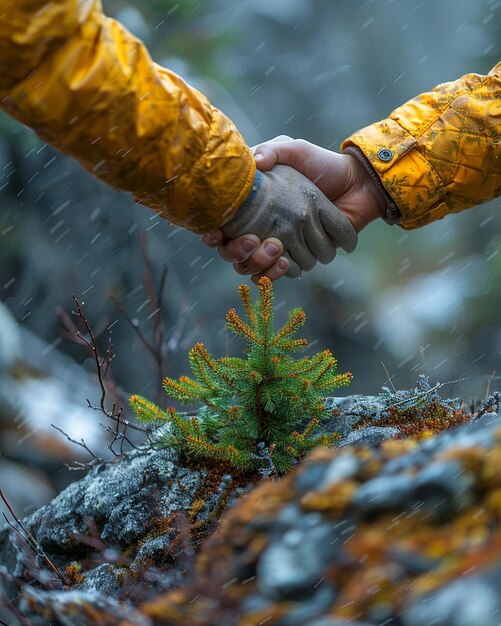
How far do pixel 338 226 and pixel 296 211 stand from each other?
1.10ft

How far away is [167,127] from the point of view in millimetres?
3018

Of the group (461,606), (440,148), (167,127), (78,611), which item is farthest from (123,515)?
(440,148)

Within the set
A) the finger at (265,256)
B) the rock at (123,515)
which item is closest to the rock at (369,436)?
the rock at (123,515)

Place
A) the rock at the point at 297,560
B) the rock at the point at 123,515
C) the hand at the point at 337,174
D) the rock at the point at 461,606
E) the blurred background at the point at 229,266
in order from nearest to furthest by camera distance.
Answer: the rock at the point at 461,606 → the rock at the point at 297,560 → the rock at the point at 123,515 → the hand at the point at 337,174 → the blurred background at the point at 229,266

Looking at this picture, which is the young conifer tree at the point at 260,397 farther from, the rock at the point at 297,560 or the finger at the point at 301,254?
the rock at the point at 297,560

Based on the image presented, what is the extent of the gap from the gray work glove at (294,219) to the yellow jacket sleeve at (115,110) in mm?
243

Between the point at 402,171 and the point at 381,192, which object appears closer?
the point at 402,171

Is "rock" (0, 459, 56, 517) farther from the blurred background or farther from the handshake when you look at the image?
the handshake

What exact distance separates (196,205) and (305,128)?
32.8ft

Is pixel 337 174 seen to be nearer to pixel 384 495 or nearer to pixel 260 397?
pixel 260 397

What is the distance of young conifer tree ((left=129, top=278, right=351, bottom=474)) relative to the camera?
2.76m

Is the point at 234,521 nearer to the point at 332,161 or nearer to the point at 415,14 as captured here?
the point at 332,161

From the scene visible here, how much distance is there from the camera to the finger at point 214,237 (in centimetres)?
363

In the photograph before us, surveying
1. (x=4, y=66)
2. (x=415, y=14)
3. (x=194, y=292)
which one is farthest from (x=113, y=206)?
(x=415, y=14)
